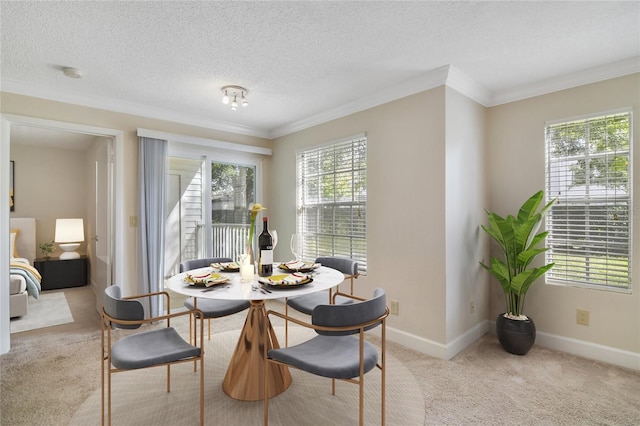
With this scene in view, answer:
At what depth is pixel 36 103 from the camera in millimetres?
3154

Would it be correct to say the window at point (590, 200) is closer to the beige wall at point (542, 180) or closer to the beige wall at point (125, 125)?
the beige wall at point (542, 180)

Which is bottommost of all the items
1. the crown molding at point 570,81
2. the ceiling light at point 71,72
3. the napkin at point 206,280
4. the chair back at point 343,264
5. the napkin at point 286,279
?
the chair back at point 343,264

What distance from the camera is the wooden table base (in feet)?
7.30

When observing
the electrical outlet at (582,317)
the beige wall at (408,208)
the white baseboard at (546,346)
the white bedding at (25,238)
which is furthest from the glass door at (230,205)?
the electrical outlet at (582,317)

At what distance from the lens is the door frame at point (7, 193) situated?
2969 mm

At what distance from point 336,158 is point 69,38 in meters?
2.60

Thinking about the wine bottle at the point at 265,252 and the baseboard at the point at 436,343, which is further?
the baseboard at the point at 436,343

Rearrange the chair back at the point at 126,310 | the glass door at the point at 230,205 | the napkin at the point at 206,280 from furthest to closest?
the glass door at the point at 230,205 < the napkin at the point at 206,280 < the chair back at the point at 126,310

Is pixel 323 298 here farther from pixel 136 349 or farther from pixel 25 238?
pixel 25 238

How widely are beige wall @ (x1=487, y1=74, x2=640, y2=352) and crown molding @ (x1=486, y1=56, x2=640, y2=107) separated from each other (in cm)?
5

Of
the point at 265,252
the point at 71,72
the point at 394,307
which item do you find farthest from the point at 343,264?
the point at 71,72

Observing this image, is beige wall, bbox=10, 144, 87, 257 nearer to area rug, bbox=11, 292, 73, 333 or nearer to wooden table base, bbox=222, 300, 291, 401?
area rug, bbox=11, 292, 73, 333

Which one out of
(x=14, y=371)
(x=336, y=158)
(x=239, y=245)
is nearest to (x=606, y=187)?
(x=336, y=158)

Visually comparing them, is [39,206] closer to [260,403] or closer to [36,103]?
[36,103]
